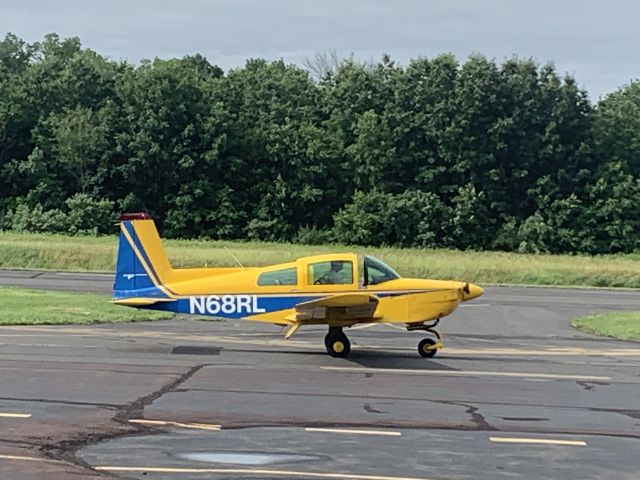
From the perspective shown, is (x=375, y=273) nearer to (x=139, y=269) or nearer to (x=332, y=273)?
(x=332, y=273)

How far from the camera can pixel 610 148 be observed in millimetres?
69812

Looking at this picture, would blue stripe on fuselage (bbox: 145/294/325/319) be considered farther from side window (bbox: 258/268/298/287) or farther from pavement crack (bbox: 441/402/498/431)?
pavement crack (bbox: 441/402/498/431)

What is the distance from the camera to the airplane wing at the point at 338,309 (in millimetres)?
17000

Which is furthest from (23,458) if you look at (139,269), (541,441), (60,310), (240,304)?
(60,310)

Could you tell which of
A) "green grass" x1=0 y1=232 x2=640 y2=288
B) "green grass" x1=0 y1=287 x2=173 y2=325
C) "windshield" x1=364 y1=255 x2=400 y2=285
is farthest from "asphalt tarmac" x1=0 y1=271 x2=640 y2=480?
"green grass" x1=0 y1=232 x2=640 y2=288

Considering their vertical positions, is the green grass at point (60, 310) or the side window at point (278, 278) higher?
the side window at point (278, 278)

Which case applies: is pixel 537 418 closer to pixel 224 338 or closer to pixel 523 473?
pixel 523 473

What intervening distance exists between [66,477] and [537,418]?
625 centimetres

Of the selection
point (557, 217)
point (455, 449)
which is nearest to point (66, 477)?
point (455, 449)

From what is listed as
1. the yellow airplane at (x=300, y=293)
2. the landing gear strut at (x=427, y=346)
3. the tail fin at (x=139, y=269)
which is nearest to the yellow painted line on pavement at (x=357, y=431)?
the yellow airplane at (x=300, y=293)

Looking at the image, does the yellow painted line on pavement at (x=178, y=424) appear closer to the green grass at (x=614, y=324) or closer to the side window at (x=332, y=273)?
the side window at (x=332, y=273)

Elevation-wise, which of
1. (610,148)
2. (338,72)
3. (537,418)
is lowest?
(537,418)

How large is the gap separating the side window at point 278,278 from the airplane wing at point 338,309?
58 cm

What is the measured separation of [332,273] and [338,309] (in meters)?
0.78
